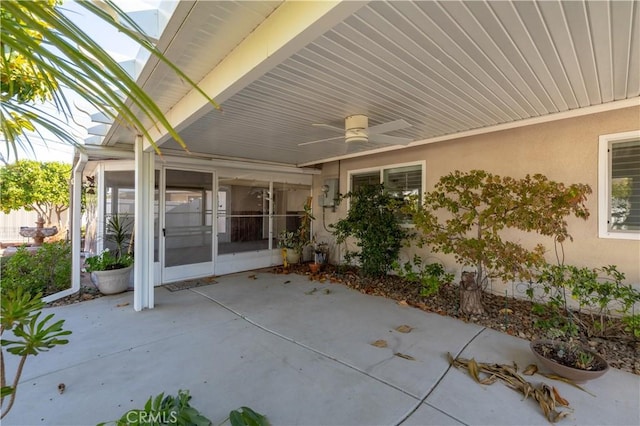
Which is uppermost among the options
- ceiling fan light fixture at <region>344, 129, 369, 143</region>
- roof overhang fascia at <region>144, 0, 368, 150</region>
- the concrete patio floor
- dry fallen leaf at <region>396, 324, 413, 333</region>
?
roof overhang fascia at <region>144, 0, 368, 150</region>

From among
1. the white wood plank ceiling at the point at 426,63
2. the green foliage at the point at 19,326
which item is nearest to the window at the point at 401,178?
the white wood plank ceiling at the point at 426,63

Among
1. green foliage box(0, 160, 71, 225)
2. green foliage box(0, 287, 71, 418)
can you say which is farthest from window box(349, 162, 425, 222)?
green foliage box(0, 160, 71, 225)

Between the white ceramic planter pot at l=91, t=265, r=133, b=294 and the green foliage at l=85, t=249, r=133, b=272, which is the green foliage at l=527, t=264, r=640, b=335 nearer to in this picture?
the white ceramic planter pot at l=91, t=265, r=133, b=294

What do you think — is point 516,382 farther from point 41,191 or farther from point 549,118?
point 41,191

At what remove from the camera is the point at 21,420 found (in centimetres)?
208

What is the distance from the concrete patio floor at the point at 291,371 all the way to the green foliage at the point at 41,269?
0.82 meters

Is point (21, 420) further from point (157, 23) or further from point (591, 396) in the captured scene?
point (591, 396)

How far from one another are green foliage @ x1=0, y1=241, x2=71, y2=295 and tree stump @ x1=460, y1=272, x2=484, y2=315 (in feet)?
21.6

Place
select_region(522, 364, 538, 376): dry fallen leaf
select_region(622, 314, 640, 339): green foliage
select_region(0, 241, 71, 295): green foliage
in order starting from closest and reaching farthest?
select_region(522, 364, 538, 376): dry fallen leaf → select_region(622, 314, 640, 339): green foliage → select_region(0, 241, 71, 295): green foliage

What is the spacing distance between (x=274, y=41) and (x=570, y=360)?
369 cm

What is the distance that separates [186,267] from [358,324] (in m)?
3.91

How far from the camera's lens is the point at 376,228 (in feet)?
18.5

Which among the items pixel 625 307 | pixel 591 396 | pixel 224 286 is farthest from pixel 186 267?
pixel 625 307

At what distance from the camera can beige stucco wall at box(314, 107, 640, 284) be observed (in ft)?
12.1
